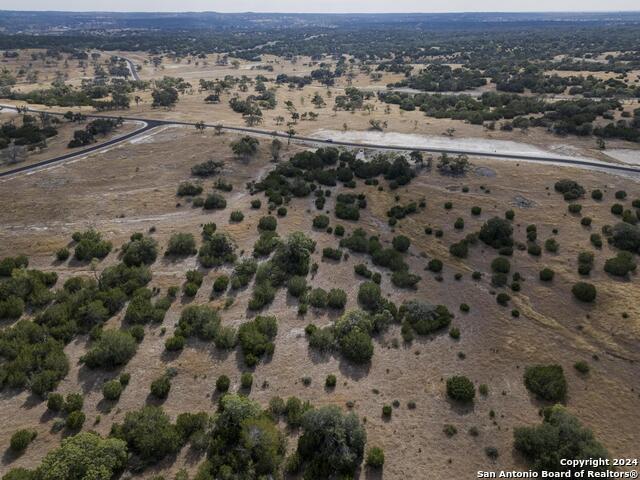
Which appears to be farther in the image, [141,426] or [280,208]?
[280,208]

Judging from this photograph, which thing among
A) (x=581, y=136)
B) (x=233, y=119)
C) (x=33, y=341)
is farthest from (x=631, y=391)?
(x=233, y=119)

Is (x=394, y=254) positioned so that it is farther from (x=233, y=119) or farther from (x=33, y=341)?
(x=233, y=119)

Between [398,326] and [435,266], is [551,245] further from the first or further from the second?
[398,326]

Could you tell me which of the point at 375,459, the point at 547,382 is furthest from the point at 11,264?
the point at 547,382

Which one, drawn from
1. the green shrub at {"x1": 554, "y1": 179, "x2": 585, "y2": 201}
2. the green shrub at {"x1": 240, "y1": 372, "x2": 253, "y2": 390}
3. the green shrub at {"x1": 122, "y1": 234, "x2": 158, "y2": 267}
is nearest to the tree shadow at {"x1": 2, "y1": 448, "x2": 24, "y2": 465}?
the green shrub at {"x1": 240, "y1": 372, "x2": 253, "y2": 390}

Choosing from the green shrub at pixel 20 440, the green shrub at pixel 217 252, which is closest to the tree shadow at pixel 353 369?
the green shrub at pixel 217 252

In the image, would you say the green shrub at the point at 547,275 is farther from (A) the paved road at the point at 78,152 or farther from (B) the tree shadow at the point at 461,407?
(A) the paved road at the point at 78,152
